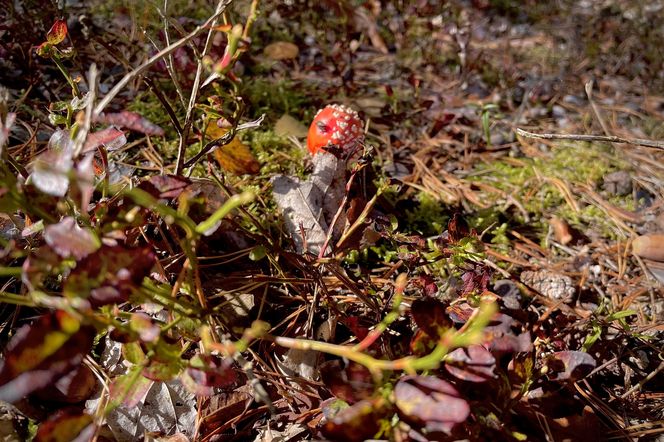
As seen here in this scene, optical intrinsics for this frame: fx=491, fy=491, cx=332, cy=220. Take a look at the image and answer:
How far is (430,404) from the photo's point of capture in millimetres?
874

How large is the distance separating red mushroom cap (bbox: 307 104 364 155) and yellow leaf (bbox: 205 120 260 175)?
276 millimetres

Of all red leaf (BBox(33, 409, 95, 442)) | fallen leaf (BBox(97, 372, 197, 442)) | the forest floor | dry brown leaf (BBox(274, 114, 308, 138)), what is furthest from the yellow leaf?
red leaf (BBox(33, 409, 95, 442))

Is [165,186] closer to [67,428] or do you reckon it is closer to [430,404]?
[67,428]

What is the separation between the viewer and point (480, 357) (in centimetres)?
100

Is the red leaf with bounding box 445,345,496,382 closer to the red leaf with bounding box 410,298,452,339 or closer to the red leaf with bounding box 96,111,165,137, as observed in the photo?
the red leaf with bounding box 410,298,452,339

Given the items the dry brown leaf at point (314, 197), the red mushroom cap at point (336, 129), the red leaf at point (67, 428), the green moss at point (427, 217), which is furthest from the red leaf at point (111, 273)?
the green moss at point (427, 217)

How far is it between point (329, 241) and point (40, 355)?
0.85m

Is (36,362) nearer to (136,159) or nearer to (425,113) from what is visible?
(136,159)

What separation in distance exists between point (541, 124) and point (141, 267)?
2627 mm

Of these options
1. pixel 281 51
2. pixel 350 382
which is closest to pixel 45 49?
pixel 350 382

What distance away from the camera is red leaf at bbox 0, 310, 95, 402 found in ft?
2.62

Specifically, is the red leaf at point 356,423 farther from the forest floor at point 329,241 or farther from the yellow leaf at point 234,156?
the yellow leaf at point 234,156

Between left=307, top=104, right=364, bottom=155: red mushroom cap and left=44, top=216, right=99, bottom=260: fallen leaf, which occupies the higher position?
left=44, top=216, right=99, bottom=260: fallen leaf

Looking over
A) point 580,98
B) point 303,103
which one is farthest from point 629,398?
point 580,98
